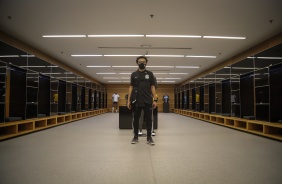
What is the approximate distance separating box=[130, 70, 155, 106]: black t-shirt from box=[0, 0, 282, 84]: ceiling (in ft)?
5.29

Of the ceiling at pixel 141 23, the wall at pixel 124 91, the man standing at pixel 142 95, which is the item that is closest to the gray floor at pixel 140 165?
the man standing at pixel 142 95

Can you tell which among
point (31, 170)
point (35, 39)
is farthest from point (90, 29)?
point (31, 170)

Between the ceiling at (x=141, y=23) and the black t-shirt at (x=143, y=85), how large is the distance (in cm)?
161

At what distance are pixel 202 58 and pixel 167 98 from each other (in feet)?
34.7

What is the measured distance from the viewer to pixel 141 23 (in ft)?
16.8

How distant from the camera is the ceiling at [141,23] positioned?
4188 millimetres

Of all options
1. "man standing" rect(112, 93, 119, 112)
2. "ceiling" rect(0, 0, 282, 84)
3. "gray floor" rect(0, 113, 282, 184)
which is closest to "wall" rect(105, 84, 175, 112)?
"man standing" rect(112, 93, 119, 112)

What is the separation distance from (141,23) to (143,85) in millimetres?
2276

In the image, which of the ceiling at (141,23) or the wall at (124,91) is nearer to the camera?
the ceiling at (141,23)

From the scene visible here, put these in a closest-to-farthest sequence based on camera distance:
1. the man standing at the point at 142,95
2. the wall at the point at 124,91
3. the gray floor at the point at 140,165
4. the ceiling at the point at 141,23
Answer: the gray floor at the point at 140,165
the man standing at the point at 142,95
the ceiling at the point at 141,23
the wall at the point at 124,91

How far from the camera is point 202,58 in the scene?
9.02 meters

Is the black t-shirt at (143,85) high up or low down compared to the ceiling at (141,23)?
down

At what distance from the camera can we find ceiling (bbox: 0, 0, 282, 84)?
419 centimetres

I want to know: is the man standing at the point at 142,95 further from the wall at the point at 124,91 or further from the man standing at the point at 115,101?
the wall at the point at 124,91
